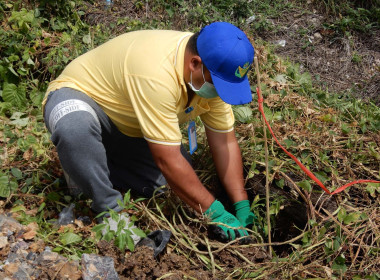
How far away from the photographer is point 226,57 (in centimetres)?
208

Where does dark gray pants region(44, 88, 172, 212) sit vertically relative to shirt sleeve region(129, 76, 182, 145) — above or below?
below

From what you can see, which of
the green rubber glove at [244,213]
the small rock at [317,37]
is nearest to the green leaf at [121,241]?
the green rubber glove at [244,213]

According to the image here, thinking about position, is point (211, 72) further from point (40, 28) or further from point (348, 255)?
point (40, 28)

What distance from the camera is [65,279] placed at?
6.23 feet

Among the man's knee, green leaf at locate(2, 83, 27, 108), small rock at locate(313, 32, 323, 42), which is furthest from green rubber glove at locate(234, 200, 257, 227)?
small rock at locate(313, 32, 323, 42)

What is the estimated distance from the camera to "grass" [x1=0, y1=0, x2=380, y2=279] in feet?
7.25

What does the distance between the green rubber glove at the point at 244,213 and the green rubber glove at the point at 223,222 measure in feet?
0.39

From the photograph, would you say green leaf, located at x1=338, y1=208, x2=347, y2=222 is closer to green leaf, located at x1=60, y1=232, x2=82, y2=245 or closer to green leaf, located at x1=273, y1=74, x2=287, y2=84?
green leaf, located at x1=60, y1=232, x2=82, y2=245

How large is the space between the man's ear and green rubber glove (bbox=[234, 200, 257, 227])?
0.89m

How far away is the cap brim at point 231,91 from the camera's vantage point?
212 cm

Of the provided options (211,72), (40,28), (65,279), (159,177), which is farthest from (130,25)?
(65,279)

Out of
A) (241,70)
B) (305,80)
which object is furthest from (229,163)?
(305,80)

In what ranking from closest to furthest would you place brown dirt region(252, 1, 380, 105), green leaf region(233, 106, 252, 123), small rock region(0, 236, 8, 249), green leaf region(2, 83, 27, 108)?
small rock region(0, 236, 8, 249), green leaf region(233, 106, 252, 123), green leaf region(2, 83, 27, 108), brown dirt region(252, 1, 380, 105)

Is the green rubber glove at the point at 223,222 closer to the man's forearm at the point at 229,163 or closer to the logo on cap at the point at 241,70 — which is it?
the man's forearm at the point at 229,163
